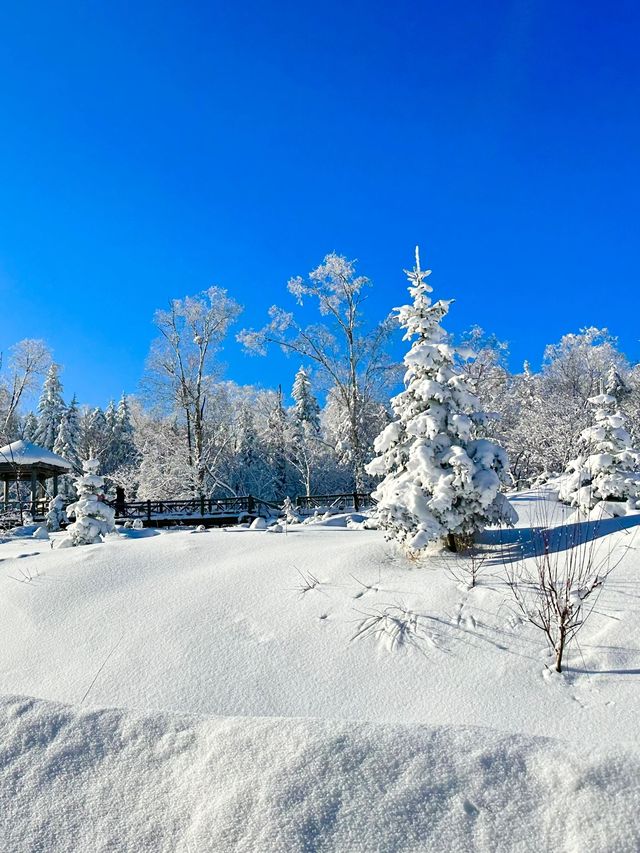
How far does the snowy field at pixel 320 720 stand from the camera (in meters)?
2.79

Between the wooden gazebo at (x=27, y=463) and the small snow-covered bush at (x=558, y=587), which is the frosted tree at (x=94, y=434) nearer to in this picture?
the wooden gazebo at (x=27, y=463)

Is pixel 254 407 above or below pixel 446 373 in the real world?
above

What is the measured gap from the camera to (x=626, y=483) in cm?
1135

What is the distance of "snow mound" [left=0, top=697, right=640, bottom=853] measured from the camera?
269 cm

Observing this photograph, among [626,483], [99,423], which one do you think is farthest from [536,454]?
[99,423]

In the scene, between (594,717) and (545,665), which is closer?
(594,717)

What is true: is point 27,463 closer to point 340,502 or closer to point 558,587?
point 340,502

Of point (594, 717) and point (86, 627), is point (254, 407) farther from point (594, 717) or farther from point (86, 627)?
point (594, 717)

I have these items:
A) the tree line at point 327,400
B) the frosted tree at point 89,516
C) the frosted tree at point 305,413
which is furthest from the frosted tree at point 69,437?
the frosted tree at point 89,516

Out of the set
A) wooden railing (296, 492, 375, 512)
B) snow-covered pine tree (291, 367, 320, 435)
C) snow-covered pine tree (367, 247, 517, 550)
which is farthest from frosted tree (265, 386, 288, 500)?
snow-covered pine tree (367, 247, 517, 550)

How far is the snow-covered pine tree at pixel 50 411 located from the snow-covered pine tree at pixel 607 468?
143ft

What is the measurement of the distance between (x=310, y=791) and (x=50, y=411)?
162 ft

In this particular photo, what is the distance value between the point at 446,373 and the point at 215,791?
5.60m

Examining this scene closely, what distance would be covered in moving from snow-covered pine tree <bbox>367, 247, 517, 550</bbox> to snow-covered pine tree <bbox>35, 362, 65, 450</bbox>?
44.6m
